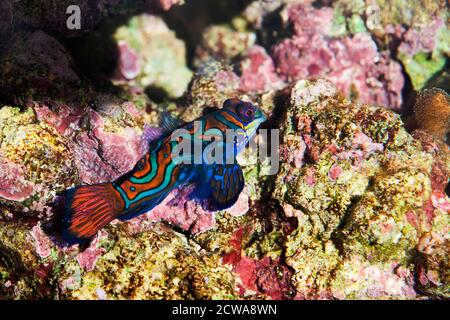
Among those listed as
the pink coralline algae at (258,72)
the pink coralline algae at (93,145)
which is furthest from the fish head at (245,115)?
the pink coralline algae at (258,72)

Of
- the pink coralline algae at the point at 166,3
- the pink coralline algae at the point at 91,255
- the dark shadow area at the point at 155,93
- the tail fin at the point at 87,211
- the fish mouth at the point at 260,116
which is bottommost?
the pink coralline algae at the point at 91,255

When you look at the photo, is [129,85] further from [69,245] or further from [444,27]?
[444,27]

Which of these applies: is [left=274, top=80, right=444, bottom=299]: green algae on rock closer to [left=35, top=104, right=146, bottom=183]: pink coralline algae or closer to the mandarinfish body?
the mandarinfish body

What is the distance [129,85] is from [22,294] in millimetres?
4081

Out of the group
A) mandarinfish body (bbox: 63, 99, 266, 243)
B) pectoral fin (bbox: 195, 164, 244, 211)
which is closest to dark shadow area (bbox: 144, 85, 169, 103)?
mandarinfish body (bbox: 63, 99, 266, 243)

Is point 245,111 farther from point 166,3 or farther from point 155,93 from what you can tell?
point 155,93

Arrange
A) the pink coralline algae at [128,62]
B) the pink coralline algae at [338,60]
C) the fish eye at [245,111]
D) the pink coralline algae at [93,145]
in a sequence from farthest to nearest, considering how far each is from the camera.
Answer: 1. the pink coralline algae at [338,60]
2. the pink coralline algae at [128,62]
3. the fish eye at [245,111]
4. the pink coralline algae at [93,145]

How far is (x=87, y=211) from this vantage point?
379cm

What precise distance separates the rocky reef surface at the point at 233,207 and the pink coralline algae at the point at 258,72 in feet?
3.48

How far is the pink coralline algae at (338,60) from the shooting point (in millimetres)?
6848

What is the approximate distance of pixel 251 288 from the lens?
420cm

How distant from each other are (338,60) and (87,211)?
218 inches

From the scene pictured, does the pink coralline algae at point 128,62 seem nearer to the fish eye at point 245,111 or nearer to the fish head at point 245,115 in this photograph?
the fish head at point 245,115
